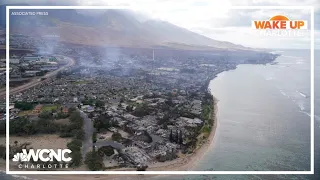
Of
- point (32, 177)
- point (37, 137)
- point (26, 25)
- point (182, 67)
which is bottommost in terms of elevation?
point (32, 177)

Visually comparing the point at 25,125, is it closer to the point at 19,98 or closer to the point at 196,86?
the point at 19,98

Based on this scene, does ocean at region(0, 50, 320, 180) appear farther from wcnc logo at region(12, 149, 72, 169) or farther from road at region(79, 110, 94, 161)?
road at region(79, 110, 94, 161)

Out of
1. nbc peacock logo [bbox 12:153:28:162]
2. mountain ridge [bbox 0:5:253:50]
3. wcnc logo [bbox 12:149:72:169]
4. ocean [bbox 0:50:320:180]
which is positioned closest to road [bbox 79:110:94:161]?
wcnc logo [bbox 12:149:72:169]

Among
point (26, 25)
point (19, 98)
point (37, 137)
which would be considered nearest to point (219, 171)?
point (37, 137)

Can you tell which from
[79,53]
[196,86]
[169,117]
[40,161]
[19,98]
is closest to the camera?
[40,161]

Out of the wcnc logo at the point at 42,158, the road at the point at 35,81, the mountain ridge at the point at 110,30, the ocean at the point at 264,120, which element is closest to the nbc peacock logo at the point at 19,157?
the wcnc logo at the point at 42,158

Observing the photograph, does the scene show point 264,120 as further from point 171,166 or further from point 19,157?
point 19,157
